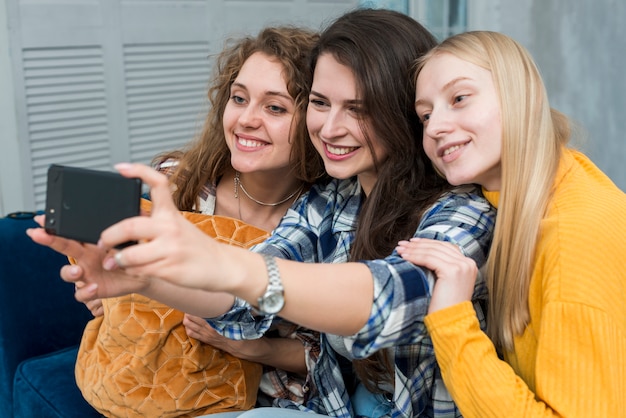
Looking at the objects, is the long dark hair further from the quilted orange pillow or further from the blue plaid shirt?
the quilted orange pillow

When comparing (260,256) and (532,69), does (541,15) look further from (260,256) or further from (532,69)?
(260,256)

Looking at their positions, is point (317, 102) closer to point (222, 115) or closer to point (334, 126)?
point (334, 126)

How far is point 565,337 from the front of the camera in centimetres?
101

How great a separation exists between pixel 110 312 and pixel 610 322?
2.99 feet

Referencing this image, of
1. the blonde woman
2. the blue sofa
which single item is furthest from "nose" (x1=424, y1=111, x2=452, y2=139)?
the blue sofa

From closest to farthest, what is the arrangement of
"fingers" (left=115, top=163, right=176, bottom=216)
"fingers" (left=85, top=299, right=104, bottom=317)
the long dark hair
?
"fingers" (left=115, top=163, right=176, bottom=216) → the long dark hair → "fingers" (left=85, top=299, right=104, bottom=317)

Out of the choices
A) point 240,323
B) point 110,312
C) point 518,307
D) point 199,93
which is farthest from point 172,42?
point 518,307

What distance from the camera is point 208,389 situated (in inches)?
57.6

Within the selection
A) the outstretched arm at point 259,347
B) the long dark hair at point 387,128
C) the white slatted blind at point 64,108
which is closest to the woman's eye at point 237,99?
the long dark hair at point 387,128

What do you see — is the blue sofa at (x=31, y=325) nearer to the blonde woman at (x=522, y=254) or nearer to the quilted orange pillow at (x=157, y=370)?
the quilted orange pillow at (x=157, y=370)

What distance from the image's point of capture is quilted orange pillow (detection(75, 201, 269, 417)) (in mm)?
1421

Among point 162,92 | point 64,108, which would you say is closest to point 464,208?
point 64,108

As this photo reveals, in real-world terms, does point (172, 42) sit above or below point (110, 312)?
above

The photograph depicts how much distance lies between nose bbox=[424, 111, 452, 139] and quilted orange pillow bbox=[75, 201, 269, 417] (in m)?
0.55
